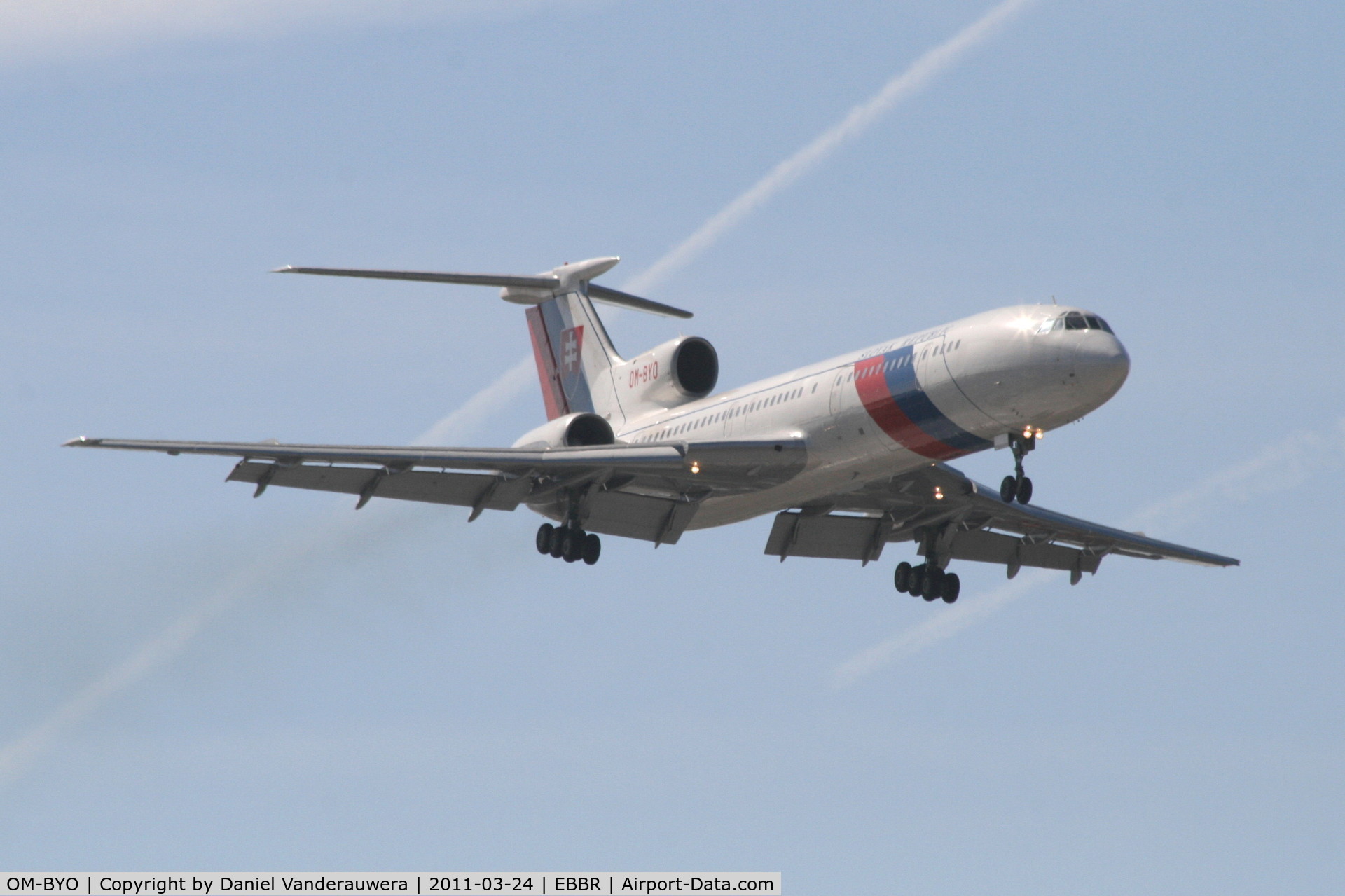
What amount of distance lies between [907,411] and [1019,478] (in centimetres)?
192

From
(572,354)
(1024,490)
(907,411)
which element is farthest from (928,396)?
(572,354)

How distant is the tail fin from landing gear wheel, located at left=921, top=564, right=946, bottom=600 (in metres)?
6.85

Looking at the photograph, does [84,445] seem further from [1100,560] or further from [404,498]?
[1100,560]

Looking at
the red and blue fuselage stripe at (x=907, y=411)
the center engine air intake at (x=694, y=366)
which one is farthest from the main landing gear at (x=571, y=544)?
the red and blue fuselage stripe at (x=907, y=411)

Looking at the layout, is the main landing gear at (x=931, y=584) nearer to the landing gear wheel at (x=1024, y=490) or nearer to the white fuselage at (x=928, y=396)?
the white fuselage at (x=928, y=396)

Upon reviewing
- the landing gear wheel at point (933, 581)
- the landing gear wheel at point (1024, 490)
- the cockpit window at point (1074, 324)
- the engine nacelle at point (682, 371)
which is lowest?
the landing gear wheel at point (1024, 490)

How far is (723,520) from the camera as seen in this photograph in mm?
33219

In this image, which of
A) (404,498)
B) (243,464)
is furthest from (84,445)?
(404,498)

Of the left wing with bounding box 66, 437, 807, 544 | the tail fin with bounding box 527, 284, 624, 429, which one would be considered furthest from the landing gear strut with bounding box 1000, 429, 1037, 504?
the tail fin with bounding box 527, 284, 624, 429

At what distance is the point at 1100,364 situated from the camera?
27.4 meters

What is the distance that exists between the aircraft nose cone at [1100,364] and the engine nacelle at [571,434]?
912 cm

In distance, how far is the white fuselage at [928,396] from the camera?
27703mm

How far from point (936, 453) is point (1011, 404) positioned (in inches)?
71.3

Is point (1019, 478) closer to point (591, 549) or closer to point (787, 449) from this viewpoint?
point (787, 449)
